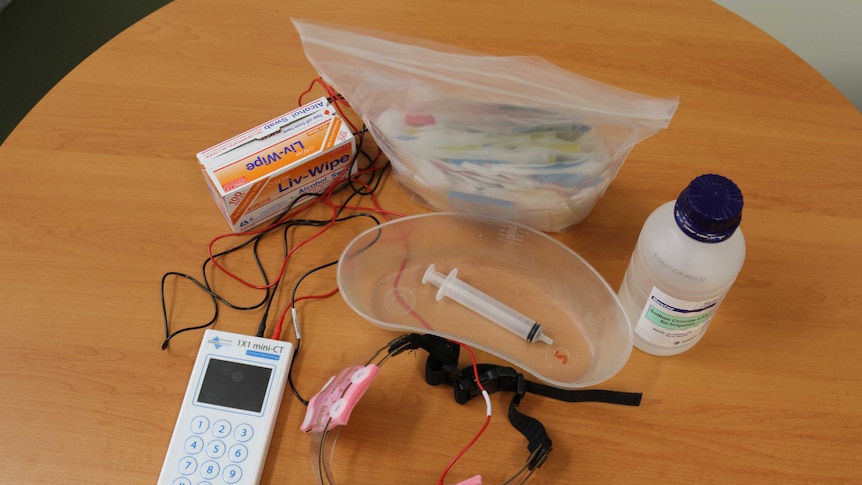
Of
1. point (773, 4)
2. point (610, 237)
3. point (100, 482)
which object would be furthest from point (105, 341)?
point (773, 4)

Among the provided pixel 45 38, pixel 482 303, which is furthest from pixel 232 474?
pixel 45 38

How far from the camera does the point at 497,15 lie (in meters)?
0.93

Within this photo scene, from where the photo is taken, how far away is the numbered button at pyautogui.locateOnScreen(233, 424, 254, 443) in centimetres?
63

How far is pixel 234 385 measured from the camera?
2.14 ft

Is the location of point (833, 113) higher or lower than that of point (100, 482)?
higher

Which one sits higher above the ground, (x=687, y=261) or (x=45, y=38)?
(x=687, y=261)

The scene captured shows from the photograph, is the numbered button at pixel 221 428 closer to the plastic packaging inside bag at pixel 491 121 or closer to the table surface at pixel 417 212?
the table surface at pixel 417 212

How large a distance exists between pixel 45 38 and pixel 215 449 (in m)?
1.18

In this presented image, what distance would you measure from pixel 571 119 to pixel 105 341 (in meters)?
0.49

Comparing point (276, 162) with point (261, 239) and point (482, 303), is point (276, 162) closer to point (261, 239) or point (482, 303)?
point (261, 239)

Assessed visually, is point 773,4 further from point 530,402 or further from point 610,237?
point 530,402

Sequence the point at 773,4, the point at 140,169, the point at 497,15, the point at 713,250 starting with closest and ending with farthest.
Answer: the point at 713,250 → the point at 140,169 → the point at 497,15 → the point at 773,4

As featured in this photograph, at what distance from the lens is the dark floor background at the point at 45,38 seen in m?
1.40

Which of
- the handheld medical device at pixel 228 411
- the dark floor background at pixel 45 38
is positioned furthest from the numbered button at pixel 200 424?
the dark floor background at pixel 45 38
